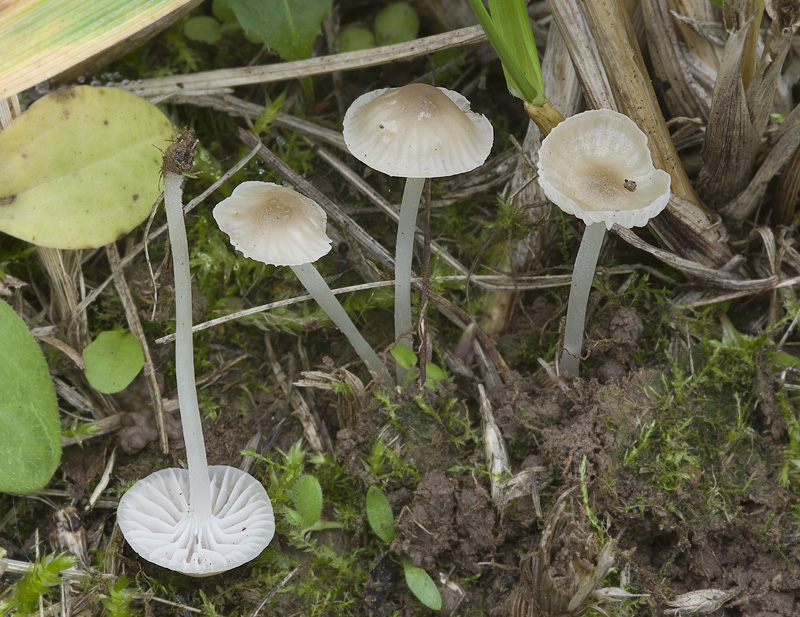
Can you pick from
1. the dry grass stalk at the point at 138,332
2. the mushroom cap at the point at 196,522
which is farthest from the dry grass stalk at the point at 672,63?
the dry grass stalk at the point at 138,332

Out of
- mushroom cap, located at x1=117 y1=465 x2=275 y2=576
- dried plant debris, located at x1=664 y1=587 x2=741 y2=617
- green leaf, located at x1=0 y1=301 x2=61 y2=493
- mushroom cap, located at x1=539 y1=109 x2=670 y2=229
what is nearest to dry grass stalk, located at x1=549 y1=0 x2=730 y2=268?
mushroom cap, located at x1=539 y1=109 x2=670 y2=229

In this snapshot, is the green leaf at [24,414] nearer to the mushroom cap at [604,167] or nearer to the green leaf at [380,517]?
the green leaf at [380,517]

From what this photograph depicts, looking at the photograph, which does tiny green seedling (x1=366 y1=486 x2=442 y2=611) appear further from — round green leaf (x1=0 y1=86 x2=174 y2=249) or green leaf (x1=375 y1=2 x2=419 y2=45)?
green leaf (x1=375 y1=2 x2=419 y2=45)

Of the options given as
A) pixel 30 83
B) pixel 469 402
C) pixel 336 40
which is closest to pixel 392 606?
pixel 469 402

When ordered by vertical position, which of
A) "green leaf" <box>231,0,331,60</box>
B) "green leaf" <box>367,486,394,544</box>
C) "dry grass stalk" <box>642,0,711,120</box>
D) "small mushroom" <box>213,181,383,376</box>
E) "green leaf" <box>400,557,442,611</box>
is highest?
"green leaf" <box>231,0,331,60</box>

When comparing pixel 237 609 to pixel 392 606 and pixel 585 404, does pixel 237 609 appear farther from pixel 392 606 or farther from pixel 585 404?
pixel 585 404

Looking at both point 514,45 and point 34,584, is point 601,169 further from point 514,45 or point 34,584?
point 34,584
